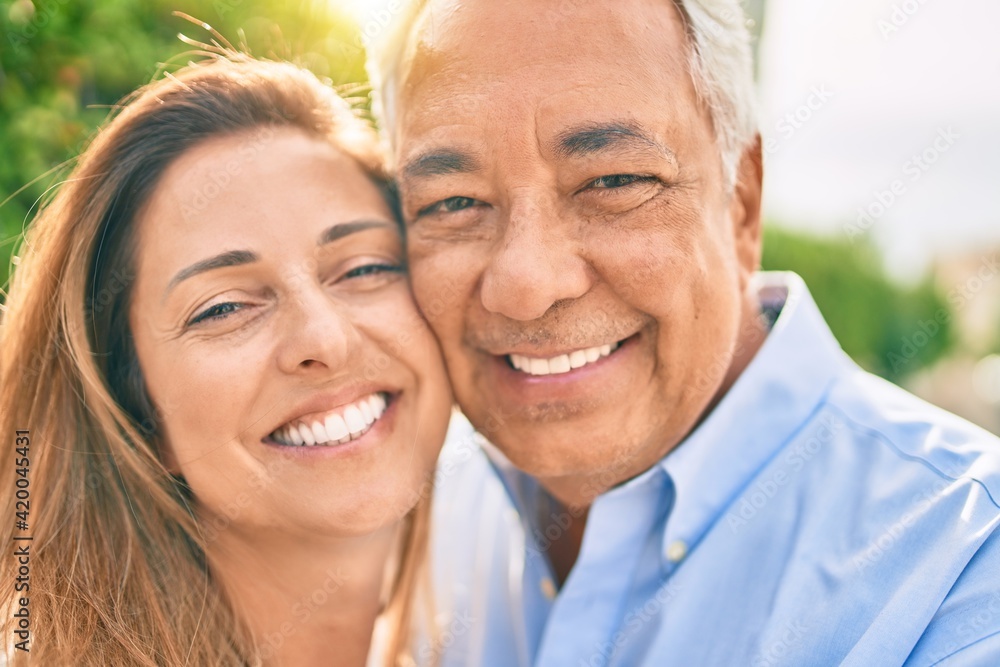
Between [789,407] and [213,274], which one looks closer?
[213,274]

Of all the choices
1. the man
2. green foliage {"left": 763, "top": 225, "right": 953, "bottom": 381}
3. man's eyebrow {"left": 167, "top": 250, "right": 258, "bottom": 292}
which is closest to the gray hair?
the man

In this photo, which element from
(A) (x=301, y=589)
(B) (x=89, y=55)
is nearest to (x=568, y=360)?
(A) (x=301, y=589)

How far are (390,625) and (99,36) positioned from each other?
2498 mm

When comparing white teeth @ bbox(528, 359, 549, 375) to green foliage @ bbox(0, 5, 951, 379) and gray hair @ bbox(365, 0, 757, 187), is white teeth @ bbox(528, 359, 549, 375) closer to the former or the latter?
gray hair @ bbox(365, 0, 757, 187)

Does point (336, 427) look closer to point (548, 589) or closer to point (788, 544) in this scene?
point (548, 589)

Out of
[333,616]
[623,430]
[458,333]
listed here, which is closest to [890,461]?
[623,430]

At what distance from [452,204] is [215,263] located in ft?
2.18

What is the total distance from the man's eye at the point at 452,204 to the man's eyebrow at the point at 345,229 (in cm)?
17

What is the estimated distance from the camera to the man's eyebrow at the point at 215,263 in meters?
2.10

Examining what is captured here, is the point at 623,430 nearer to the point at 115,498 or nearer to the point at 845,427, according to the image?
the point at 845,427

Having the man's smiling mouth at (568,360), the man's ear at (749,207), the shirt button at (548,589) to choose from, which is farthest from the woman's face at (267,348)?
the man's ear at (749,207)

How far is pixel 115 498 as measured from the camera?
2.22 meters

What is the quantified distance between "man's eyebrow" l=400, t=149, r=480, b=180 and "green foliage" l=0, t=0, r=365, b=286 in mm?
859

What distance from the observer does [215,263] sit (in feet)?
6.89
